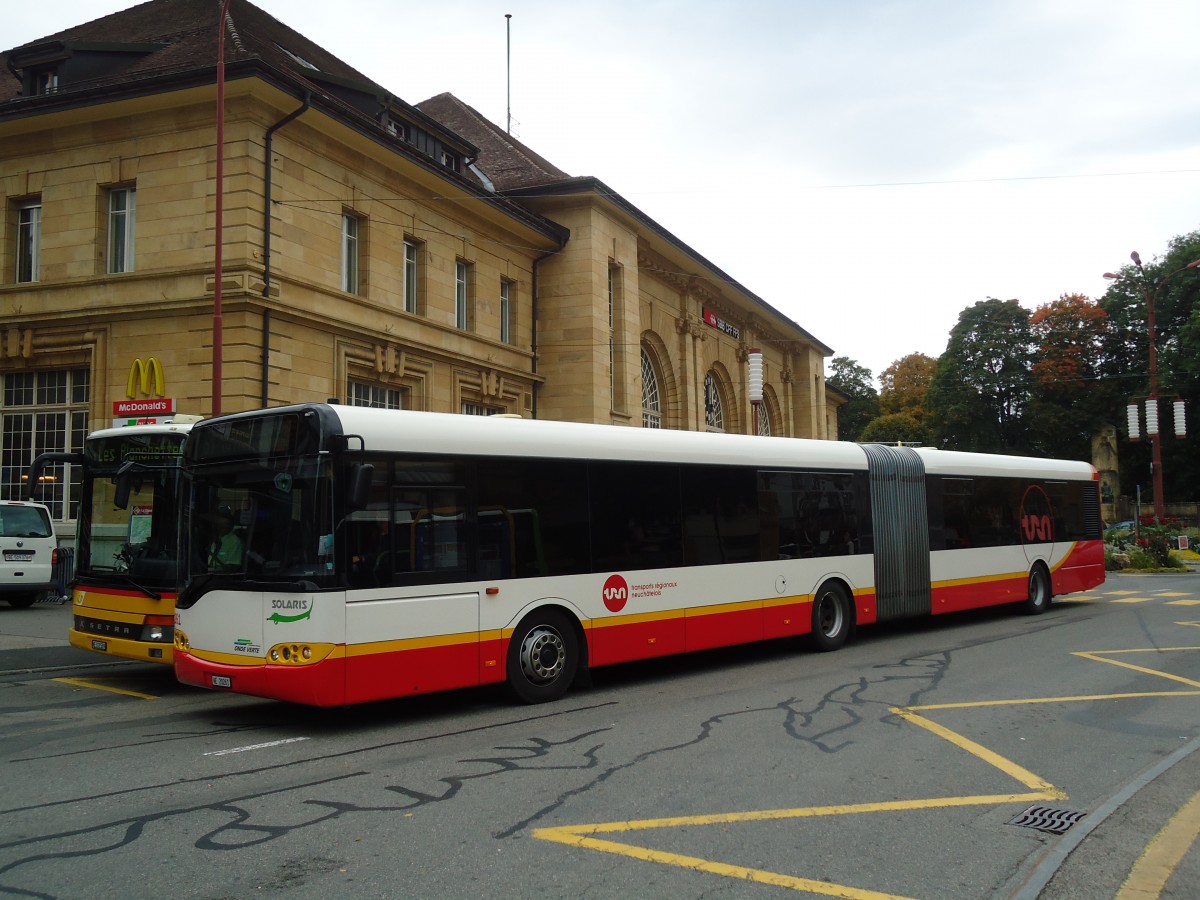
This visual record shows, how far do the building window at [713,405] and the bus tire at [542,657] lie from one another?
3479 cm

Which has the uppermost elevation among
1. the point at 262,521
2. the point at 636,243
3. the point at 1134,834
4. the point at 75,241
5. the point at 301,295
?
the point at 636,243

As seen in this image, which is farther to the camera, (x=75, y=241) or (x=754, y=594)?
(x=75, y=241)

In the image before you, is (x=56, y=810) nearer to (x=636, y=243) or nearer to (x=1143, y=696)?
(x=1143, y=696)

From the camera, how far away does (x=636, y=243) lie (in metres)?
34.8

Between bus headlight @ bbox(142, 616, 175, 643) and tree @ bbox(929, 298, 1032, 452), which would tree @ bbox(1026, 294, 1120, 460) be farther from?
bus headlight @ bbox(142, 616, 175, 643)

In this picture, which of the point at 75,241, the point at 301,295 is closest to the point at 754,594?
the point at 301,295

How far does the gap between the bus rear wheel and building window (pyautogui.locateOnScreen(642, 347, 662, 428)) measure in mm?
20324

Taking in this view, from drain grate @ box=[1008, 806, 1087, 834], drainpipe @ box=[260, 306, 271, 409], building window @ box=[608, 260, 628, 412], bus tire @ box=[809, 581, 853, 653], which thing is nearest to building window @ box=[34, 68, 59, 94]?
drainpipe @ box=[260, 306, 271, 409]

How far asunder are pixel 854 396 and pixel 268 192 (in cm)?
8238

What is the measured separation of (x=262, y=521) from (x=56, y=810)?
2.87m

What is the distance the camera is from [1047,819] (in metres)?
5.63

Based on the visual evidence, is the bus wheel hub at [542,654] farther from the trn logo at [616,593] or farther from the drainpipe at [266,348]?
the drainpipe at [266,348]

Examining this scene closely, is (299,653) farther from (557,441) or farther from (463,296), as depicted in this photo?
(463,296)

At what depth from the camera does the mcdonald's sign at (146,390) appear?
20.2 meters
